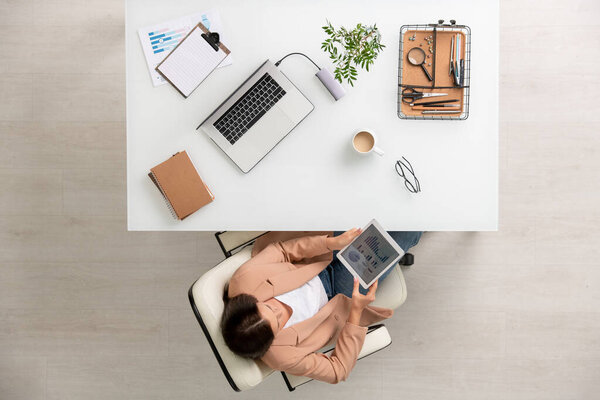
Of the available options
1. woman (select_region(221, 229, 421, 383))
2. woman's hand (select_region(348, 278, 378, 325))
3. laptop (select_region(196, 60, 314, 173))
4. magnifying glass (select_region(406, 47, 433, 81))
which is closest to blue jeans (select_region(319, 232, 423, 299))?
woman (select_region(221, 229, 421, 383))

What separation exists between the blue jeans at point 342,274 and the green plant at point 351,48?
1.96 ft

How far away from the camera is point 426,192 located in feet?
4.48

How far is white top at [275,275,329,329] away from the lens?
1.40 metres

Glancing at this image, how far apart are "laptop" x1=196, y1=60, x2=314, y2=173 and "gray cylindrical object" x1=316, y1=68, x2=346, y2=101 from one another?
0.08 meters

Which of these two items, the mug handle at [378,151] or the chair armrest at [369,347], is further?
the chair armrest at [369,347]

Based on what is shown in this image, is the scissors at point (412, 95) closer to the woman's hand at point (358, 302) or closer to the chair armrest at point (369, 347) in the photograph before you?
the woman's hand at point (358, 302)

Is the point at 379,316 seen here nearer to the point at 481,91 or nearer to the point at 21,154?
the point at 481,91

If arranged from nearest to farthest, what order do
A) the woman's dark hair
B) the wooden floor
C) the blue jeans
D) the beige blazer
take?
the woman's dark hair, the beige blazer, the blue jeans, the wooden floor

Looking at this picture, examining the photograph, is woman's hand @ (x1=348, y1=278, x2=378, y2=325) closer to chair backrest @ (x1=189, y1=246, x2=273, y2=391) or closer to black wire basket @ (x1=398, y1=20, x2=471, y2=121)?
chair backrest @ (x1=189, y1=246, x2=273, y2=391)

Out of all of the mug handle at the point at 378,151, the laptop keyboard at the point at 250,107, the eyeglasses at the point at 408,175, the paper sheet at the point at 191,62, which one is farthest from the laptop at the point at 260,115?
the eyeglasses at the point at 408,175

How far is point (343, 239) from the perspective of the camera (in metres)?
1.38

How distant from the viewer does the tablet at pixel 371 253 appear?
1275 millimetres

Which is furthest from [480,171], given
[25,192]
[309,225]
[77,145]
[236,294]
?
[25,192]

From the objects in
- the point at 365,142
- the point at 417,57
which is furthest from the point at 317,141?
the point at 417,57
